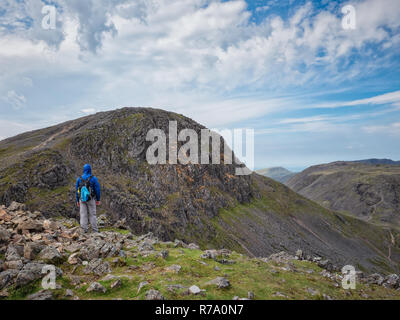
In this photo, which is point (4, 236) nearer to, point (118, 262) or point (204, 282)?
point (118, 262)

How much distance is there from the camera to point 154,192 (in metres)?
76.7

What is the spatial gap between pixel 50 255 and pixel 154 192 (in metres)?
65.8

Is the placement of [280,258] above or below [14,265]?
below

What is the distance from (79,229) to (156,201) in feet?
191

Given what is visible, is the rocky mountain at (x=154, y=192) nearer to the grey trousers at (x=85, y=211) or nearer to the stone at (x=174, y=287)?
the grey trousers at (x=85, y=211)

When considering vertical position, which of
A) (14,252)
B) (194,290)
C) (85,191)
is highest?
(85,191)

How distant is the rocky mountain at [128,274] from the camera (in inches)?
369

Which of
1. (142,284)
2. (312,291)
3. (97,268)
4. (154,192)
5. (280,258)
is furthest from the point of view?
(154,192)

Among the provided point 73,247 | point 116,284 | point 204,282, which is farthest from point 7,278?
point 204,282

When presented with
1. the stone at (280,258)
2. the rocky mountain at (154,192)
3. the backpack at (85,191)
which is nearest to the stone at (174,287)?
the backpack at (85,191)

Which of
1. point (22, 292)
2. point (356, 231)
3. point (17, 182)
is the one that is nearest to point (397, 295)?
point (22, 292)

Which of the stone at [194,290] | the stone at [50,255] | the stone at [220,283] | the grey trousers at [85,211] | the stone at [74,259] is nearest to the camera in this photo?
the stone at [194,290]

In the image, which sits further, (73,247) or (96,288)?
(73,247)

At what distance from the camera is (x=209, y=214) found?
282ft
